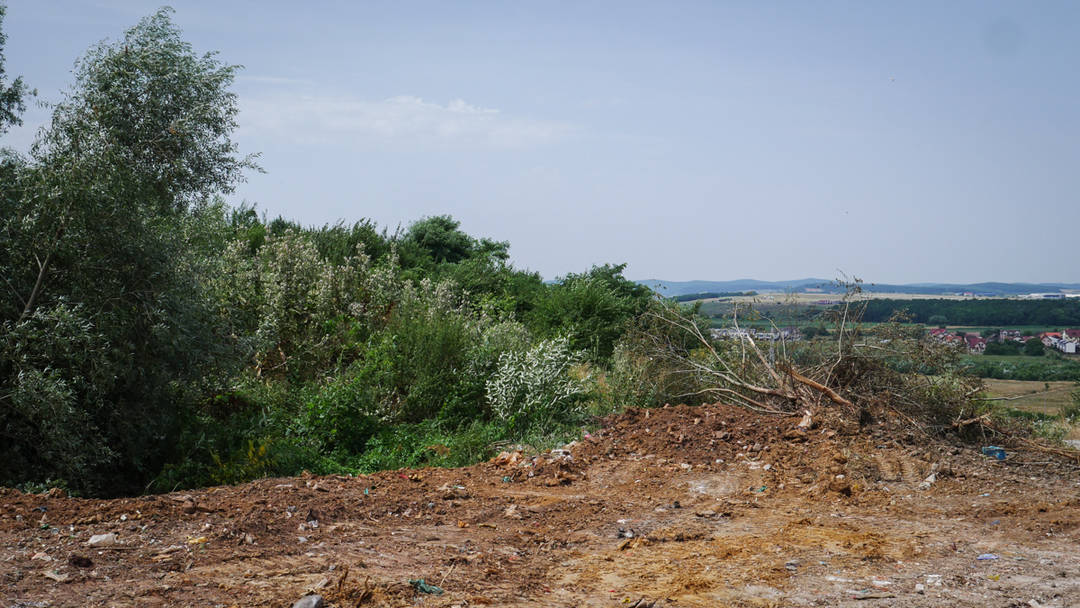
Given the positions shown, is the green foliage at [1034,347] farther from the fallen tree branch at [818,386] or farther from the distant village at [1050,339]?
the fallen tree branch at [818,386]

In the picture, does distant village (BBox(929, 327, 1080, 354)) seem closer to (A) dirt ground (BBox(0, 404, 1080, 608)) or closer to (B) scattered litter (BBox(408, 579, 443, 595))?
(A) dirt ground (BBox(0, 404, 1080, 608))

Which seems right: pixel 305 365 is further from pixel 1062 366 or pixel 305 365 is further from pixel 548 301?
pixel 1062 366

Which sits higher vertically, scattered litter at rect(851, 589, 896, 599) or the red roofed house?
the red roofed house

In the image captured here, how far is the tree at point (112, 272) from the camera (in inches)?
273

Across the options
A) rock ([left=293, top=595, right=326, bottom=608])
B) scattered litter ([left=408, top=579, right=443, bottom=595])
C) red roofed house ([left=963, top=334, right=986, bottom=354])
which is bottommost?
scattered litter ([left=408, top=579, right=443, bottom=595])

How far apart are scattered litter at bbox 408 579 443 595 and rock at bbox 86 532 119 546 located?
196cm

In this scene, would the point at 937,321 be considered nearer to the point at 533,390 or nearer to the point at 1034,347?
the point at 1034,347

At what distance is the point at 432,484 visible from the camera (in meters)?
7.01

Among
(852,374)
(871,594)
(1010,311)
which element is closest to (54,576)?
(871,594)

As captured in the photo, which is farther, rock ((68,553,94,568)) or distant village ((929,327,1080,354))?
distant village ((929,327,1080,354))

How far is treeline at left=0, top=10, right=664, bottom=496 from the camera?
23.3 ft

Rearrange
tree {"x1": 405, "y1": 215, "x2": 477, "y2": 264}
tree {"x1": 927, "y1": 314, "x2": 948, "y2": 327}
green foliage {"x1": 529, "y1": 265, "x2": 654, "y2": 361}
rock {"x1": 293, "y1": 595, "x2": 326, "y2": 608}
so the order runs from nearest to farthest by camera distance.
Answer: rock {"x1": 293, "y1": 595, "x2": 326, "y2": 608}
tree {"x1": 927, "y1": 314, "x2": 948, "y2": 327}
green foliage {"x1": 529, "y1": 265, "x2": 654, "y2": 361}
tree {"x1": 405, "y1": 215, "x2": 477, "y2": 264}

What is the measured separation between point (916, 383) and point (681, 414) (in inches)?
100.0

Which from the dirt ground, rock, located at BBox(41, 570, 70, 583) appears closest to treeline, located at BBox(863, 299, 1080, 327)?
the dirt ground
